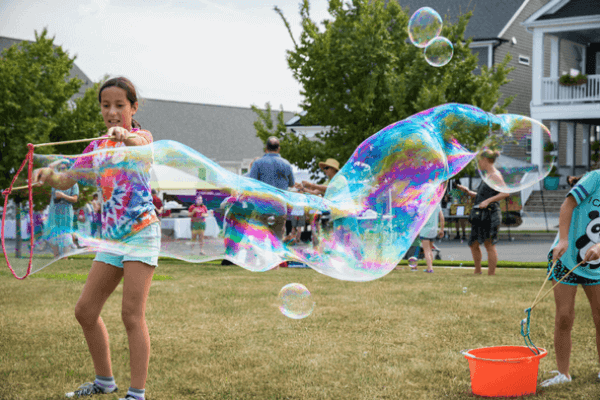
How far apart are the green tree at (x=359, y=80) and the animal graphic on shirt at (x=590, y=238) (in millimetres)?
10115

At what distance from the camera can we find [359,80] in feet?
47.0

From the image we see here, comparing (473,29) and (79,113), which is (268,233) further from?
(473,29)

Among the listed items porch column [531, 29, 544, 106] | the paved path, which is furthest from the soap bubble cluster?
porch column [531, 29, 544, 106]

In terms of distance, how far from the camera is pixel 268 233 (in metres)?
3.84

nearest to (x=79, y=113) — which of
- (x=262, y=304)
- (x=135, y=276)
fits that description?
(x=262, y=304)

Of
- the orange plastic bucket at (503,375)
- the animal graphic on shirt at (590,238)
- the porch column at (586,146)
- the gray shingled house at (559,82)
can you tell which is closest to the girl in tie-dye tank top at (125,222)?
the orange plastic bucket at (503,375)

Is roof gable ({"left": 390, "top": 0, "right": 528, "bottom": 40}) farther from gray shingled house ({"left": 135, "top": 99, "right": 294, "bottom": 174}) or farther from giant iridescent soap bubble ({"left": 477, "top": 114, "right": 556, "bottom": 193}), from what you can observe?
giant iridescent soap bubble ({"left": 477, "top": 114, "right": 556, "bottom": 193})

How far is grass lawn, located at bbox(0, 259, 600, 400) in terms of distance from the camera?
3.75 metres

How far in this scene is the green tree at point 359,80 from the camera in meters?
14.0

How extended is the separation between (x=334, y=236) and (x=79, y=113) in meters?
12.6

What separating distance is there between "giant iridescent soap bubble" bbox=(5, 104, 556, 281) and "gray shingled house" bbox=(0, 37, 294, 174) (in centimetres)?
3458

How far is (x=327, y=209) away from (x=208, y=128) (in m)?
40.3

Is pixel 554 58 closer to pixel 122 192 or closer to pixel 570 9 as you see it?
pixel 570 9

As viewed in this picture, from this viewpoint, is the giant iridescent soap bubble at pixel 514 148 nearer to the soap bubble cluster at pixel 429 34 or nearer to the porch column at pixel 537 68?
the soap bubble cluster at pixel 429 34
